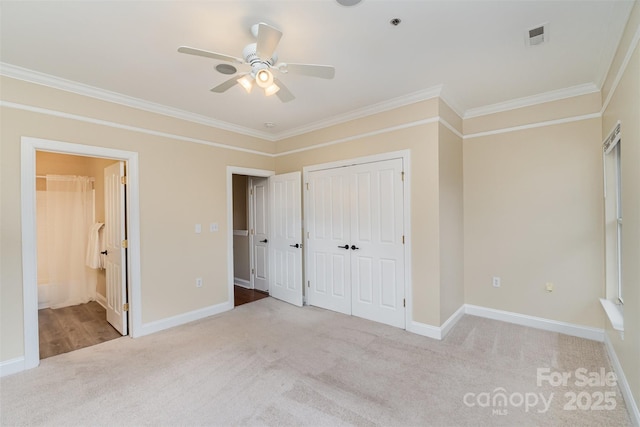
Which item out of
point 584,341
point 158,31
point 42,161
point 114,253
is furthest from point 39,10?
point 584,341

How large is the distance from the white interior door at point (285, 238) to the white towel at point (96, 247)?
2466 millimetres

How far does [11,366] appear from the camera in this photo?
250 centimetres

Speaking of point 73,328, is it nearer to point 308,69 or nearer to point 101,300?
point 101,300

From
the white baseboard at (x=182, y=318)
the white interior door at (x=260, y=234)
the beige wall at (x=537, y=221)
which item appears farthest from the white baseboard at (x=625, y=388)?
the white interior door at (x=260, y=234)

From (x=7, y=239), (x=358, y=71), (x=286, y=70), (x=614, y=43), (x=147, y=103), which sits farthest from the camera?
(x=147, y=103)

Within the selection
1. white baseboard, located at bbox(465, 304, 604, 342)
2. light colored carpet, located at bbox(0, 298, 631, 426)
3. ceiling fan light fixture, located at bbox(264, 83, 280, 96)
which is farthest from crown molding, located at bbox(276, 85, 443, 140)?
white baseboard, located at bbox(465, 304, 604, 342)

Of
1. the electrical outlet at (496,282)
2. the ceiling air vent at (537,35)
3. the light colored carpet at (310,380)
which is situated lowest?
the light colored carpet at (310,380)

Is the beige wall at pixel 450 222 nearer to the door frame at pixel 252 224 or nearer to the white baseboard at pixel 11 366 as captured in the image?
the door frame at pixel 252 224

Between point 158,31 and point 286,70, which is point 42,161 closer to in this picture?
point 158,31

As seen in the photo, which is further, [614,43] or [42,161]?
[42,161]

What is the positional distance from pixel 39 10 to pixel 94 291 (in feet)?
13.9

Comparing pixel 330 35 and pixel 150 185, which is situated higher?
pixel 330 35

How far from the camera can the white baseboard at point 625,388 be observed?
1.84 meters

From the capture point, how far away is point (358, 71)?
2.68 meters
